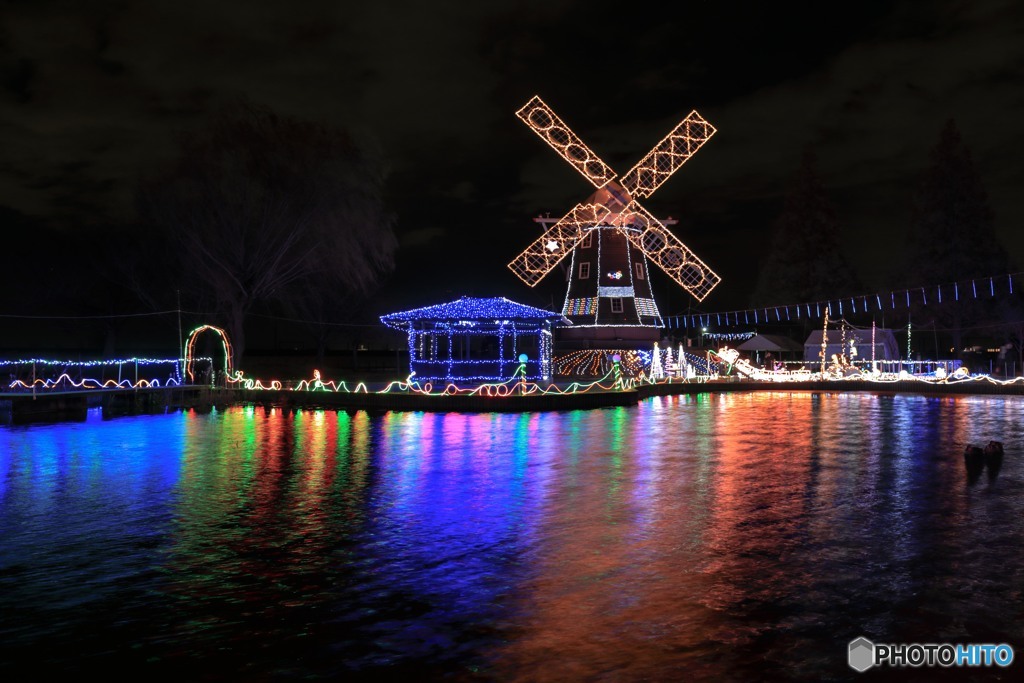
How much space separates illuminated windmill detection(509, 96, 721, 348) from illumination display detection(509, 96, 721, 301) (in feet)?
0.15

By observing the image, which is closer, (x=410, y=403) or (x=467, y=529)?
(x=467, y=529)

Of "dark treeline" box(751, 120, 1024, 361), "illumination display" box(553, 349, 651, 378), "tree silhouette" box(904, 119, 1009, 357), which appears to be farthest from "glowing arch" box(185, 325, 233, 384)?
"tree silhouette" box(904, 119, 1009, 357)

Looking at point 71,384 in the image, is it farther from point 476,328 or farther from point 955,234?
point 955,234

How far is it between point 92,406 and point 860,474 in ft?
79.1

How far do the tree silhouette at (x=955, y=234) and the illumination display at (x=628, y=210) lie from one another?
13.3 m

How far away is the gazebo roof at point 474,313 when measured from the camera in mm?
28163

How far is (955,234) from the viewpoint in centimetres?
4444

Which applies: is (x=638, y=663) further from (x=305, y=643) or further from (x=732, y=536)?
(x=732, y=536)

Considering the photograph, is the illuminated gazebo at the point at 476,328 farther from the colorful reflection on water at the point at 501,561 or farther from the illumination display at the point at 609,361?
the colorful reflection on water at the point at 501,561

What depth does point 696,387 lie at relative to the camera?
112 ft

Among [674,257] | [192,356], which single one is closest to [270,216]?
[192,356]

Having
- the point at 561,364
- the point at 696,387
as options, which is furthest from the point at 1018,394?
the point at 561,364

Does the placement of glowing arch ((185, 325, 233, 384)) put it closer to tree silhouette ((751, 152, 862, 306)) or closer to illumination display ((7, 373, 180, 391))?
illumination display ((7, 373, 180, 391))

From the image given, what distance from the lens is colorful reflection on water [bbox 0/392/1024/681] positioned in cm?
491
